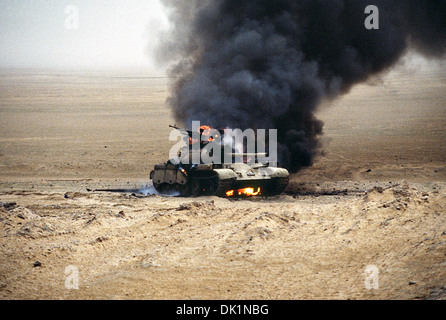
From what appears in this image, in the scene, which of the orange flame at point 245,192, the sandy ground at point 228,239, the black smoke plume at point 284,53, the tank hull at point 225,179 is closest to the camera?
the sandy ground at point 228,239

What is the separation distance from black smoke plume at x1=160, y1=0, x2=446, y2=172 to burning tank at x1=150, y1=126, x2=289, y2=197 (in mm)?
2397

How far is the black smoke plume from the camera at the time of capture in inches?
841

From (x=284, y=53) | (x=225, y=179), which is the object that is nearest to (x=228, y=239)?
(x=225, y=179)

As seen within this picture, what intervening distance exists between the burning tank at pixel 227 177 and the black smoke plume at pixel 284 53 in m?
2.40

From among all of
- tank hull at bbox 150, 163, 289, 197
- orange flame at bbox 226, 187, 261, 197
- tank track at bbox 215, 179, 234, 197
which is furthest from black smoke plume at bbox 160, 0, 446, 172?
tank track at bbox 215, 179, 234, 197

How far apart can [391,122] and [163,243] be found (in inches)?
1355

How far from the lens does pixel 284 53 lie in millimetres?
22188

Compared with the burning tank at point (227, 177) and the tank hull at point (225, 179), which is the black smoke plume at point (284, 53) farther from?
the tank hull at point (225, 179)

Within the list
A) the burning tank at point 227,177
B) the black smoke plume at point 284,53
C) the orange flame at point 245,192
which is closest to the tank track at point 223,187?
the burning tank at point 227,177

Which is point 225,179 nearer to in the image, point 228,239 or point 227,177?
point 227,177

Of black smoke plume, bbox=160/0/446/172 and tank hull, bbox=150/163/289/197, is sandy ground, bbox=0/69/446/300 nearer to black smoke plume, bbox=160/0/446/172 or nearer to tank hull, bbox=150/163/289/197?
tank hull, bbox=150/163/289/197

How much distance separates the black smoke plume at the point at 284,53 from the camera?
2136cm
